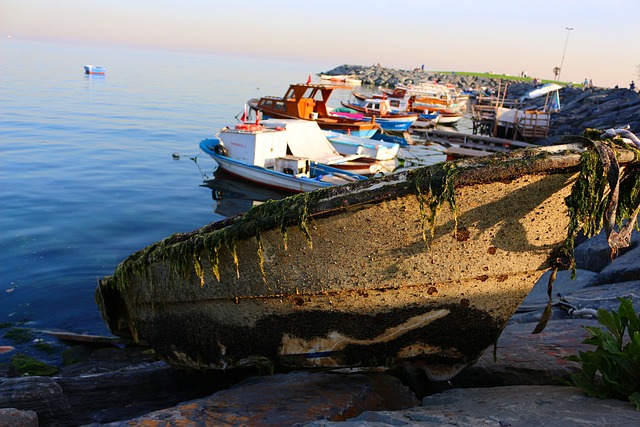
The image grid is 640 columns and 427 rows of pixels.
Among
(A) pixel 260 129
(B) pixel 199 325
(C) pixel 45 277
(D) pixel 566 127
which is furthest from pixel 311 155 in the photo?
(D) pixel 566 127

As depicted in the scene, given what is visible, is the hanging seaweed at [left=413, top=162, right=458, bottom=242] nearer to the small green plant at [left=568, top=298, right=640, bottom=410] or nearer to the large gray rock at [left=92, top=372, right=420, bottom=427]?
the small green plant at [left=568, top=298, right=640, bottom=410]

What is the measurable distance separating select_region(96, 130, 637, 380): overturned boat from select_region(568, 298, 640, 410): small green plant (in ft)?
2.23

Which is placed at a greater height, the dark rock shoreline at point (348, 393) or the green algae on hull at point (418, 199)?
the green algae on hull at point (418, 199)

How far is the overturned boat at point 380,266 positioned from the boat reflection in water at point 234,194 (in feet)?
42.1

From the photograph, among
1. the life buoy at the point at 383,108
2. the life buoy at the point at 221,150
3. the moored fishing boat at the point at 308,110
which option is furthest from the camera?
the life buoy at the point at 383,108

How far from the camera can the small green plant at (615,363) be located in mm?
3596

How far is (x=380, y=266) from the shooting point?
4.25 m

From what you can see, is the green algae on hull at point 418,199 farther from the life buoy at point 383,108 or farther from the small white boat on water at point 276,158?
the life buoy at point 383,108

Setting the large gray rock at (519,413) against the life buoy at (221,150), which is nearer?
the large gray rock at (519,413)

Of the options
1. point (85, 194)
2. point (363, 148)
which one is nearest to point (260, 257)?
point (85, 194)

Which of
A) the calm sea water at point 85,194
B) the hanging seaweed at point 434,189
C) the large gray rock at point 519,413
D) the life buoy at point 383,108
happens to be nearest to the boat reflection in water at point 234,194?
the calm sea water at point 85,194

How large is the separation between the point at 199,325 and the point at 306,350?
42.9 inches

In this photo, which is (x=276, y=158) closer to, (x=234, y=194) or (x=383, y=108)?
(x=234, y=194)

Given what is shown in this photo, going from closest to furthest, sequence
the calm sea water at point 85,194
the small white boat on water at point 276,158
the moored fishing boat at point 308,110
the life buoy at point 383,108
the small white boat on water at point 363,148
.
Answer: the calm sea water at point 85,194
the small white boat on water at point 276,158
the small white boat on water at point 363,148
the moored fishing boat at point 308,110
the life buoy at point 383,108
